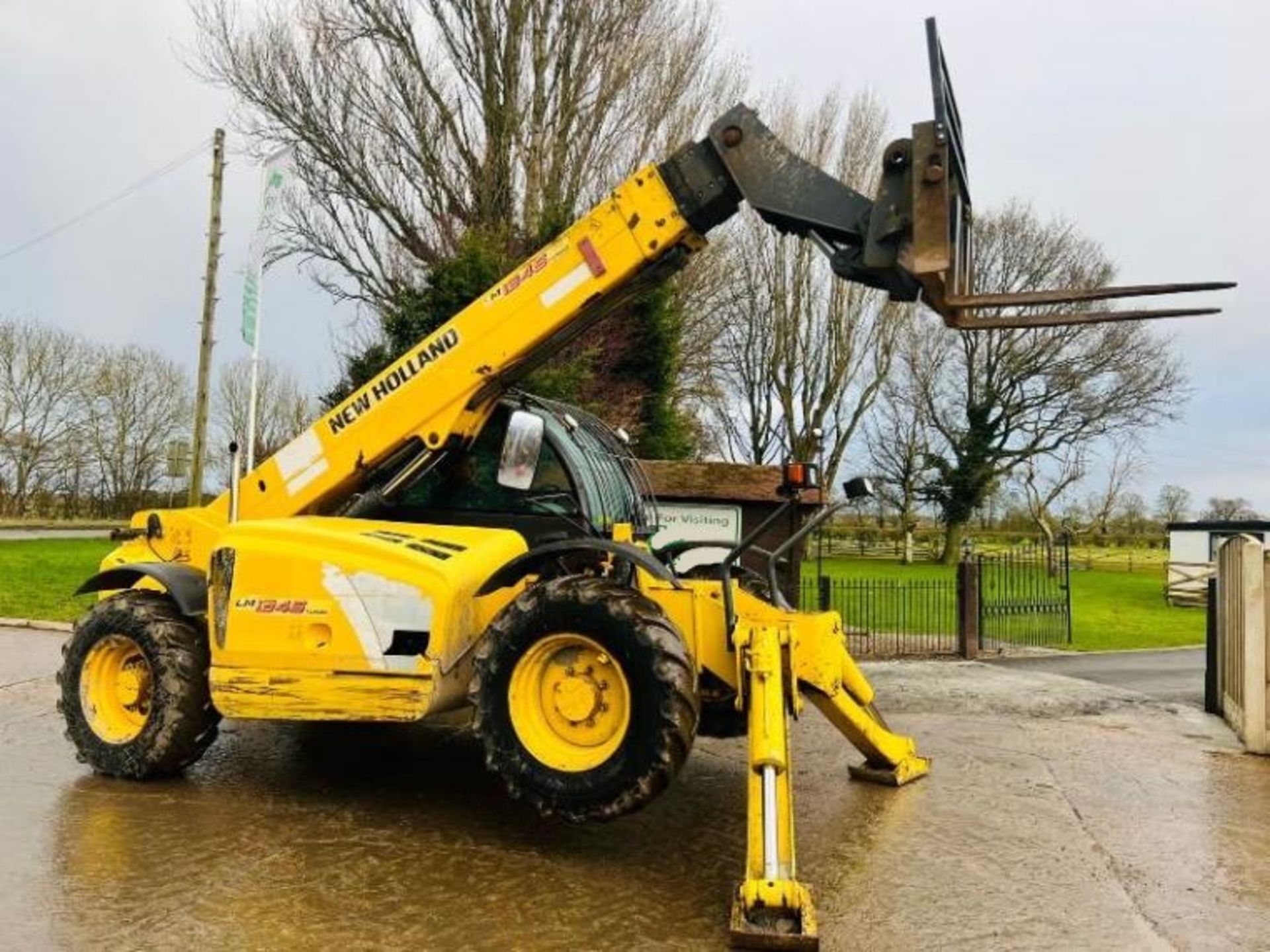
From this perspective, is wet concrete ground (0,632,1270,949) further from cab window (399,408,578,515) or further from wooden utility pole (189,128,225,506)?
wooden utility pole (189,128,225,506)

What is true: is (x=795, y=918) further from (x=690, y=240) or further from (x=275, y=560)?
(x=690, y=240)

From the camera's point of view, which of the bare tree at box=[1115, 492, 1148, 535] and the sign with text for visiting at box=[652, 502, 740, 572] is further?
the bare tree at box=[1115, 492, 1148, 535]

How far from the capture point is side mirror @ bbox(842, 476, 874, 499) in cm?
500

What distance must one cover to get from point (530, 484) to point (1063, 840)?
323 centimetres

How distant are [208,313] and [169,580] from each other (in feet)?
54.8

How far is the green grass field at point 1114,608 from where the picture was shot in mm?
17281

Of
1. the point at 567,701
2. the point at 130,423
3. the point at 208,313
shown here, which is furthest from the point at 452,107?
the point at 130,423

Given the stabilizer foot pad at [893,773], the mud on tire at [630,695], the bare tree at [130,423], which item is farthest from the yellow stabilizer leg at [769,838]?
the bare tree at [130,423]

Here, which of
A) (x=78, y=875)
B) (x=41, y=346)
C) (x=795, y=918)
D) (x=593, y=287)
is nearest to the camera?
(x=795, y=918)

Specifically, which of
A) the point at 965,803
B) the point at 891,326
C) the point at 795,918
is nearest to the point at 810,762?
the point at 965,803

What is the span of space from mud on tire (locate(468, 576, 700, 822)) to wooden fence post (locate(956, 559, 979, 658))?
380 inches

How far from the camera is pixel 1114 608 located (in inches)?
930

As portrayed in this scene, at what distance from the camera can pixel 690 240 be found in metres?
5.54

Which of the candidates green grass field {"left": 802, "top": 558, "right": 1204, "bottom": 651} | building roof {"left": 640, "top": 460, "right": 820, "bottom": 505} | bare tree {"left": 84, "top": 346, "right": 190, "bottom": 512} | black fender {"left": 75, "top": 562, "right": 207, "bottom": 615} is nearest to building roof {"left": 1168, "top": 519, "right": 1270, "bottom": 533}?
green grass field {"left": 802, "top": 558, "right": 1204, "bottom": 651}
